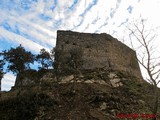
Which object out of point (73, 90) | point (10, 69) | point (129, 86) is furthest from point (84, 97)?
point (10, 69)

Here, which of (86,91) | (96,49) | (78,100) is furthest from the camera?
(96,49)

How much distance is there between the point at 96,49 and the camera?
116 ft

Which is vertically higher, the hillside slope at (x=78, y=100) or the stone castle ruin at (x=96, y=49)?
the stone castle ruin at (x=96, y=49)

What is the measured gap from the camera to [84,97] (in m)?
24.2

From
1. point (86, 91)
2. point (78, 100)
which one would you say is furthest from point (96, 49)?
point (78, 100)

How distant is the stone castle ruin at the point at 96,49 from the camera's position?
112 ft

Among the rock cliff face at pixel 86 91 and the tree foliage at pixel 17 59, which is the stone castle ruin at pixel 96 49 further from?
the tree foliage at pixel 17 59

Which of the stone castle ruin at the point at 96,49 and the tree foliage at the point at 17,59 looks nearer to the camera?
the tree foliage at the point at 17,59

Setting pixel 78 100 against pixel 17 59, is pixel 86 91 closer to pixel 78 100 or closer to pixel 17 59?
pixel 78 100

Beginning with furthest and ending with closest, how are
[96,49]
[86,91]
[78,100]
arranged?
[96,49] → [86,91] → [78,100]

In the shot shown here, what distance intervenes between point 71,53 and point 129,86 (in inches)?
293

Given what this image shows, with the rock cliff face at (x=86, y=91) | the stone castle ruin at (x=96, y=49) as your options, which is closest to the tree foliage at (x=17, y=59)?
the rock cliff face at (x=86, y=91)

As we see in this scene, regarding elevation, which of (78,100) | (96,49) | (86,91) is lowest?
(78,100)

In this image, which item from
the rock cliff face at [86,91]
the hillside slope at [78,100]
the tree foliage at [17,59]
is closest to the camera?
the hillside slope at [78,100]
